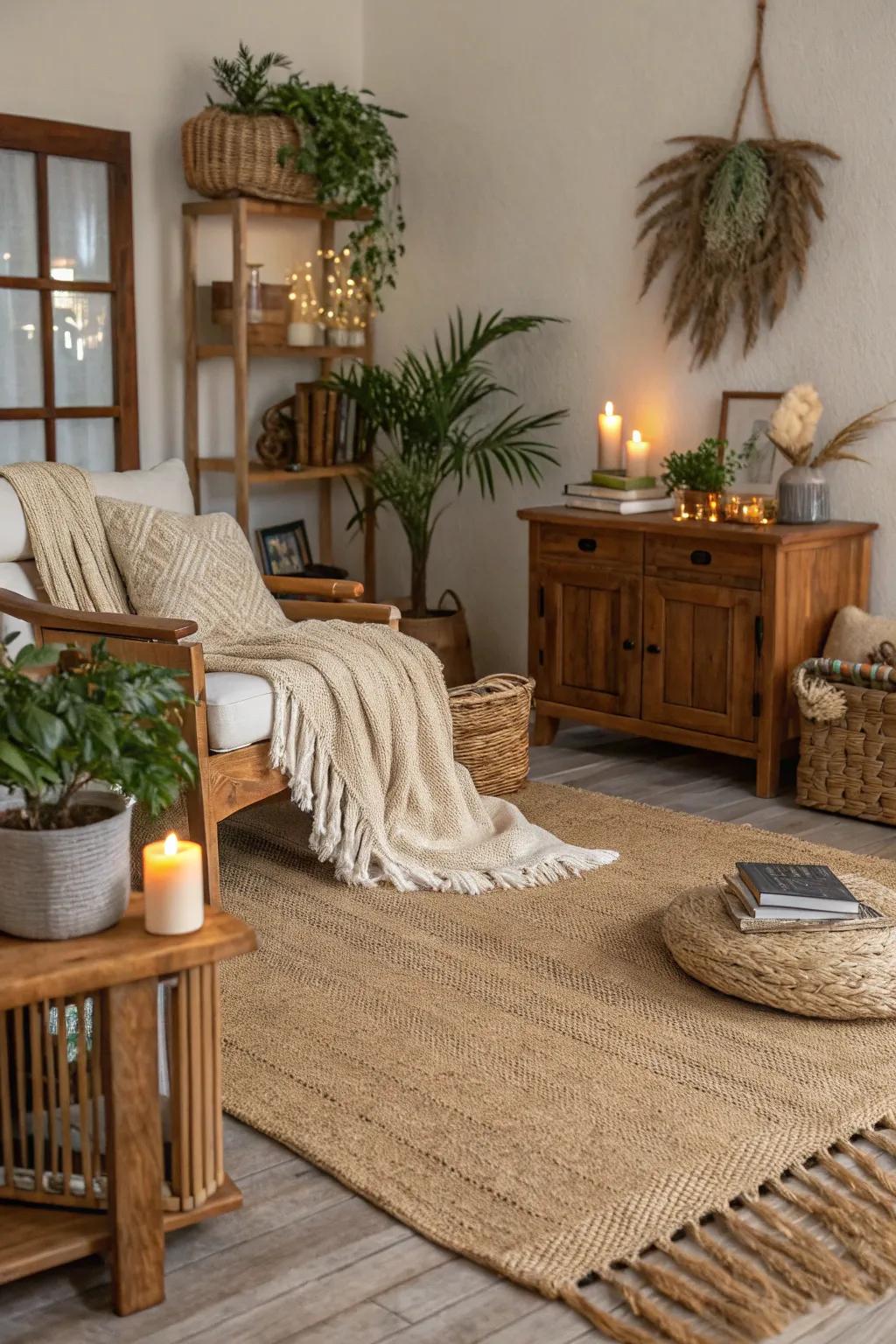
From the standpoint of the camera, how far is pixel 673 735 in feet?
13.5

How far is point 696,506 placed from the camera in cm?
411

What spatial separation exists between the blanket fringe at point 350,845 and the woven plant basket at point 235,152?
7.14 feet

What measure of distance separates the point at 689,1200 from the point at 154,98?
12.8ft

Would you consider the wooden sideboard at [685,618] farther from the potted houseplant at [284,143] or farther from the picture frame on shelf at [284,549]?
the potted houseplant at [284,143]

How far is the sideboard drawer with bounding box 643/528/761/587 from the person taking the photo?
387 centimetres

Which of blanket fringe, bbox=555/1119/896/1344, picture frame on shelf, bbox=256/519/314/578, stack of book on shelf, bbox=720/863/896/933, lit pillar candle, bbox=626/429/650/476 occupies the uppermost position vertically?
lit pillar candle, bbox=626/429/650/476

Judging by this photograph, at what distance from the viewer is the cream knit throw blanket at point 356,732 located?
3.19m

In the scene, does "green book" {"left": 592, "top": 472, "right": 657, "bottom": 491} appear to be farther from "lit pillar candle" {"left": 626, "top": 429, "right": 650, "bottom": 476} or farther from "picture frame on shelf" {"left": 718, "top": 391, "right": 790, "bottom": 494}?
"picture frame on shelf" {"left": 718, "top": 391, "right": 790, "bottom": 494}

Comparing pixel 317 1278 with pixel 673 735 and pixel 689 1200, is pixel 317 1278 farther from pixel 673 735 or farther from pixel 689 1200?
pixel 673 735

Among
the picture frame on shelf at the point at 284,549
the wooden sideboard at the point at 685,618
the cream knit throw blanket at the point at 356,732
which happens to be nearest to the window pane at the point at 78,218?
the picture frame on shelf at the point at 284,549

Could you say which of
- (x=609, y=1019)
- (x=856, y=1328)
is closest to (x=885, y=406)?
(x=609, y=1019)

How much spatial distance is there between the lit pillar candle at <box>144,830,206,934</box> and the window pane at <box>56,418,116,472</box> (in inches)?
120

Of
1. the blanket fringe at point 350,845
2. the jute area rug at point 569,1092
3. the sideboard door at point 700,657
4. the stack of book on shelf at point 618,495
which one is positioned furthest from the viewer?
the stack of book on shelf at point 618,495

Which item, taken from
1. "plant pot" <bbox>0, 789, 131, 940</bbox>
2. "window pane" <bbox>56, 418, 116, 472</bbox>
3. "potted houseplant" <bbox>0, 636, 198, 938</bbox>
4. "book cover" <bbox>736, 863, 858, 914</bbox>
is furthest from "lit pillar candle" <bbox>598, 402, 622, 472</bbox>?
"plant pot" <bbox>0, 789, 131, 940</bbox>
